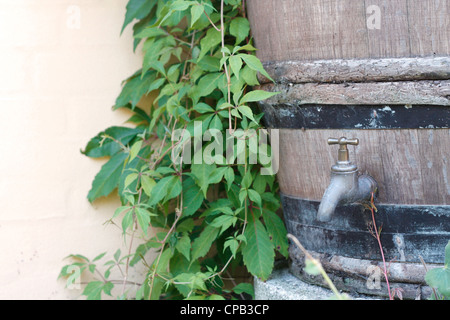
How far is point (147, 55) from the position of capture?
1.41 metres

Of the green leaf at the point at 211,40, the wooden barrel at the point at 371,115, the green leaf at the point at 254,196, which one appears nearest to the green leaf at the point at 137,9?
the green leaf at the point at 211,40

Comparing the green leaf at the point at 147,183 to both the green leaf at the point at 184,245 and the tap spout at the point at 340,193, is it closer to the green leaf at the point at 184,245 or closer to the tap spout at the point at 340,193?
the green leaf at the point at 184,245

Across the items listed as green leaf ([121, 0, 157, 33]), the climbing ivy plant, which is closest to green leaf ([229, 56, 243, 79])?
the climbing ivy plant

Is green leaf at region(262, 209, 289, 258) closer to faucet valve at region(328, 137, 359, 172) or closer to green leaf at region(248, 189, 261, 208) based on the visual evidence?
green leaf at region(248, 189, 261, 208)

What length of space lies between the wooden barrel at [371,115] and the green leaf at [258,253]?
0.35 feet

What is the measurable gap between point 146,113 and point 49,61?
1.04 feet

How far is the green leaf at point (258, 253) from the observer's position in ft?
4.06

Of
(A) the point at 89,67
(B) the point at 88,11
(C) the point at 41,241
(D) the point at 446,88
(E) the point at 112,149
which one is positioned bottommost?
(C) the point at 41,241

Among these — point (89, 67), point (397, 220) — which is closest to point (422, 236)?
point (397, 220)

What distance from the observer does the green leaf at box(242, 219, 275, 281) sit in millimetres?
1236

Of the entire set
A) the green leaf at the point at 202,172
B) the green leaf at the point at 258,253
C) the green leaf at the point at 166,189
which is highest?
the green leaf at the point at 202,172

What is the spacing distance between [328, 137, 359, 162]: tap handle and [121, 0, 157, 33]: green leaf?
0.72 meters

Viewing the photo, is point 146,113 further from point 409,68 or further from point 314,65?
point 409,68

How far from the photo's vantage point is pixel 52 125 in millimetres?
1538
